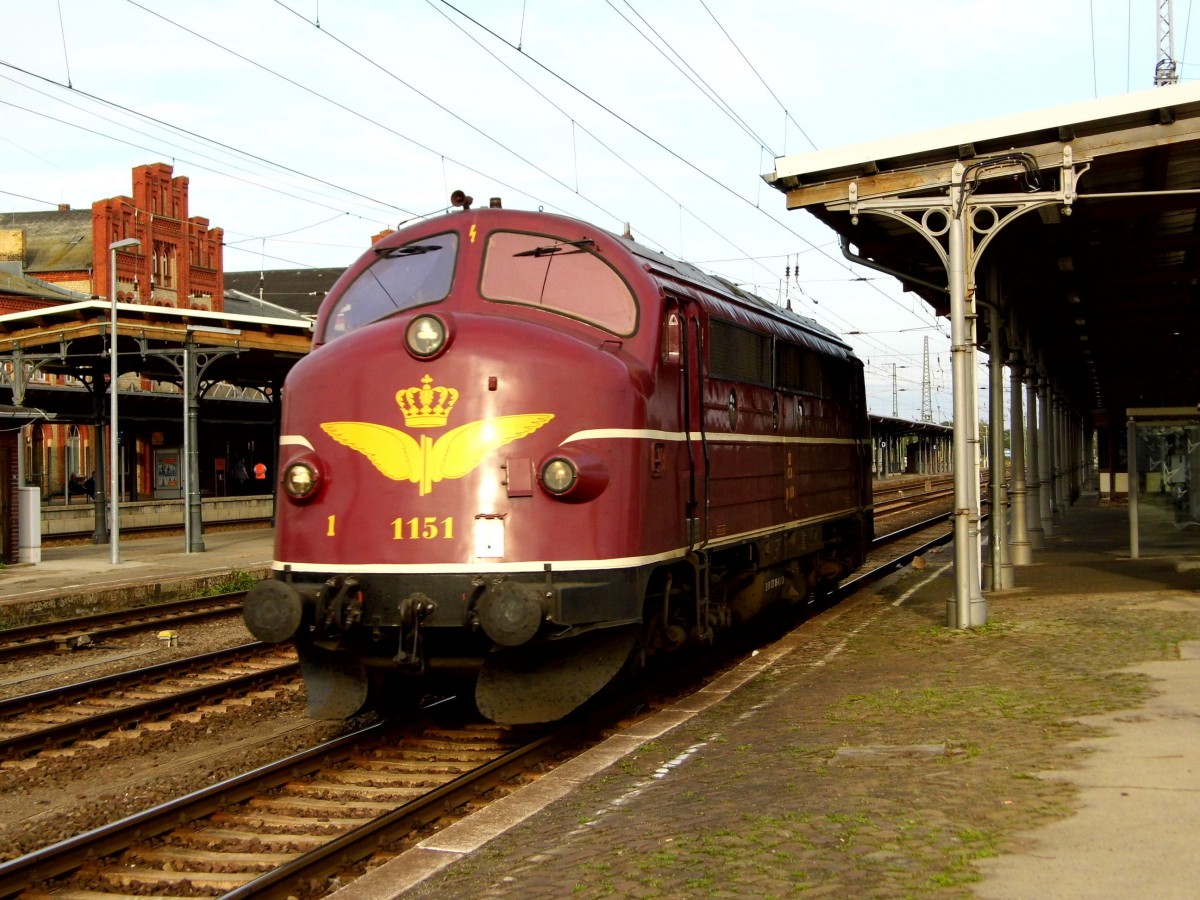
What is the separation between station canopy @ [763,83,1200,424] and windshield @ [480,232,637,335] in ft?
17.1

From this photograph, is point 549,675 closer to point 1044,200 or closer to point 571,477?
point 571,477

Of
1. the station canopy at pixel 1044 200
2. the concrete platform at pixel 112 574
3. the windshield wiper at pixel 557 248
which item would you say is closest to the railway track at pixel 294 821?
the windshield wiper at pixel 557 248

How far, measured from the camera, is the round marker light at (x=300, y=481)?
8159 mm

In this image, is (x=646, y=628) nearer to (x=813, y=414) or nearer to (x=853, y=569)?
(x=813, y=414)

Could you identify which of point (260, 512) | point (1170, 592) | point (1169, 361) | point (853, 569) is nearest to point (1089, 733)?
point (1170, 592)

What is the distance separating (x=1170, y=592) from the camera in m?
15.0

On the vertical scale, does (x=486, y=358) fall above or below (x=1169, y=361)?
below

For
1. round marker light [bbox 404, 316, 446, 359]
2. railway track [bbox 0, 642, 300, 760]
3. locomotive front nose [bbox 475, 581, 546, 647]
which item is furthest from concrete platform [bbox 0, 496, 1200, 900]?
railway track [bbox 0, 642, 300, 760]

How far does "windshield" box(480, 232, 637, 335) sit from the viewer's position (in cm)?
877

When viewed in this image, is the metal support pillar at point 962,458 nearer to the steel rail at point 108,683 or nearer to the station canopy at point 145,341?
the steel rail at point 108,683

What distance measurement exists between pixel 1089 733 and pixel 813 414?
21.7 ft

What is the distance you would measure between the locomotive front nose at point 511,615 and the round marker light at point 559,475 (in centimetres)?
68

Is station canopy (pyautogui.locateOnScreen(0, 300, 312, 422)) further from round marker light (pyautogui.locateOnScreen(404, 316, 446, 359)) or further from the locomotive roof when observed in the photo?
round marker light (pyautogui.locateOnScreen(404, 316, 446, 359))

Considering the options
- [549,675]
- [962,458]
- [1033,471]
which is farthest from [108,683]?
[1033,471]
